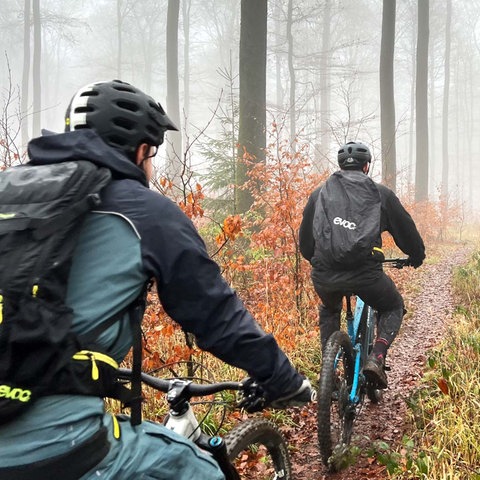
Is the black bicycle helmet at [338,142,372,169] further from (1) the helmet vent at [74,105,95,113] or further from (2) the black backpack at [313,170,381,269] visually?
(1) the helmet vent at [74,105,95,113]

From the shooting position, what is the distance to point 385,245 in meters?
10.0

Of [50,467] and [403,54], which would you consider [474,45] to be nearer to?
[403,54]

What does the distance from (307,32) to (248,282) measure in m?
28.8

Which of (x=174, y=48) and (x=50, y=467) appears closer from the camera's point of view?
(x=50, y=467)

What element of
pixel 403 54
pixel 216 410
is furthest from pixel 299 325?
pixel 403 54

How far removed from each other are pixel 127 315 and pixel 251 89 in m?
9.00

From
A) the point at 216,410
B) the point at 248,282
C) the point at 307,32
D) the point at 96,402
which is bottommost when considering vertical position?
the point at 216,410

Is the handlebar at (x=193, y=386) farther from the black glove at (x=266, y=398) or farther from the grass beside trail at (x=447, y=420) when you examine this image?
the grass beside trail at (x=447, y=420)

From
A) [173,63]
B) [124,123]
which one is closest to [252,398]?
[124,123]

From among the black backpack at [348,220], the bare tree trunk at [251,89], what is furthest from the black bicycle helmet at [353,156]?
the bare tree trunk at [251,89]

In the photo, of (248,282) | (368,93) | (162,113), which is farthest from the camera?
(368,93)

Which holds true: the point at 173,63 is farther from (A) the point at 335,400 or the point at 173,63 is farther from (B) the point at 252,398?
(B) the point at 252,398

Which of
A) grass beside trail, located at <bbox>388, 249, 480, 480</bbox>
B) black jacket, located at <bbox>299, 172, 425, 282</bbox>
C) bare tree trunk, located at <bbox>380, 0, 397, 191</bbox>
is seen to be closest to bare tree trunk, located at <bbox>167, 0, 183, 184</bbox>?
bare tree trunk, located at <bbox>380, 0, 397, 191</bbox>

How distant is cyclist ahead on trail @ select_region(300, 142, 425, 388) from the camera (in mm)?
3834
